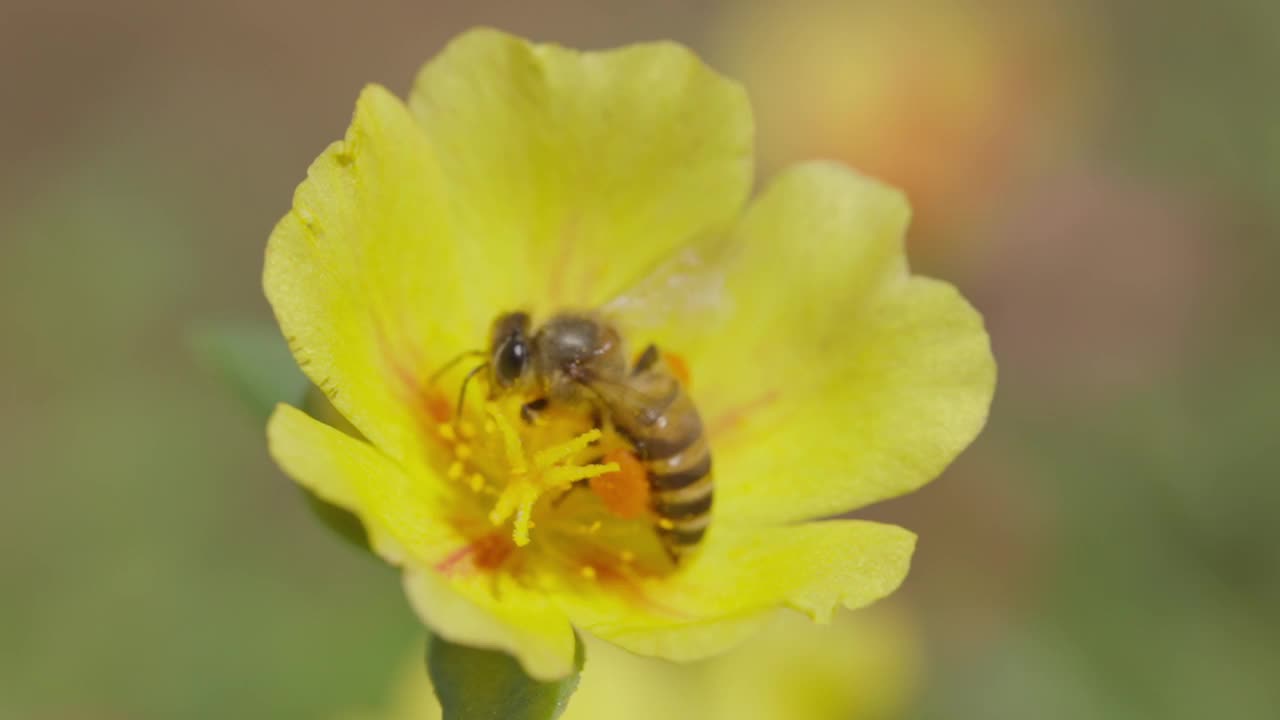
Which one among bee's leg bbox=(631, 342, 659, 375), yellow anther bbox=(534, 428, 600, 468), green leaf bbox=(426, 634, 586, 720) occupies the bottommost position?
green leaf bbox=(426, 634, 586, 720)

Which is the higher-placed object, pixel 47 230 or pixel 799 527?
pixel 799 527

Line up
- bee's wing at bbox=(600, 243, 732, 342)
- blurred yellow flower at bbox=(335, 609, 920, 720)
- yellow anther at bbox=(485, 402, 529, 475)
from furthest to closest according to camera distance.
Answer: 1. blurred yellow flower at bbox=(335, 609, 920, 720)
2. bee's wing at bbox=(600, 243, 732, 342)
3. yellow anther at bbox=(485, 402, 529, 475)

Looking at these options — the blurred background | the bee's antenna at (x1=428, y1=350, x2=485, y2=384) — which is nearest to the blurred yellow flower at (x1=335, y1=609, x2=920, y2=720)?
the blurred background

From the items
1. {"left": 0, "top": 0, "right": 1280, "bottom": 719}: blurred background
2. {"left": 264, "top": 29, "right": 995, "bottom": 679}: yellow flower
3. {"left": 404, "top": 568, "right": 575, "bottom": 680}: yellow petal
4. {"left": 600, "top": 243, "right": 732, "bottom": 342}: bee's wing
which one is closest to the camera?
{"left": 404, "top": 568, "right": 575, "bottom": 680}: yellow petal

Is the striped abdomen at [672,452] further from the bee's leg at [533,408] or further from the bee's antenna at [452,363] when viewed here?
the bee's antenna at [452,363]

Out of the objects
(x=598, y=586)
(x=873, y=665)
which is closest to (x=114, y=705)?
(x=873, y=665)

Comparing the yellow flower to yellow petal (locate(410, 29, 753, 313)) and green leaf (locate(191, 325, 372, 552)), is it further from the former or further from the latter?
green leaf (locate(191, 325, 372, 552))

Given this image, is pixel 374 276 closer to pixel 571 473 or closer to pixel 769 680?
pixel 571 473

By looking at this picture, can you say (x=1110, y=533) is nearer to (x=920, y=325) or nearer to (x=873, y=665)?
(x=873, y=665)
